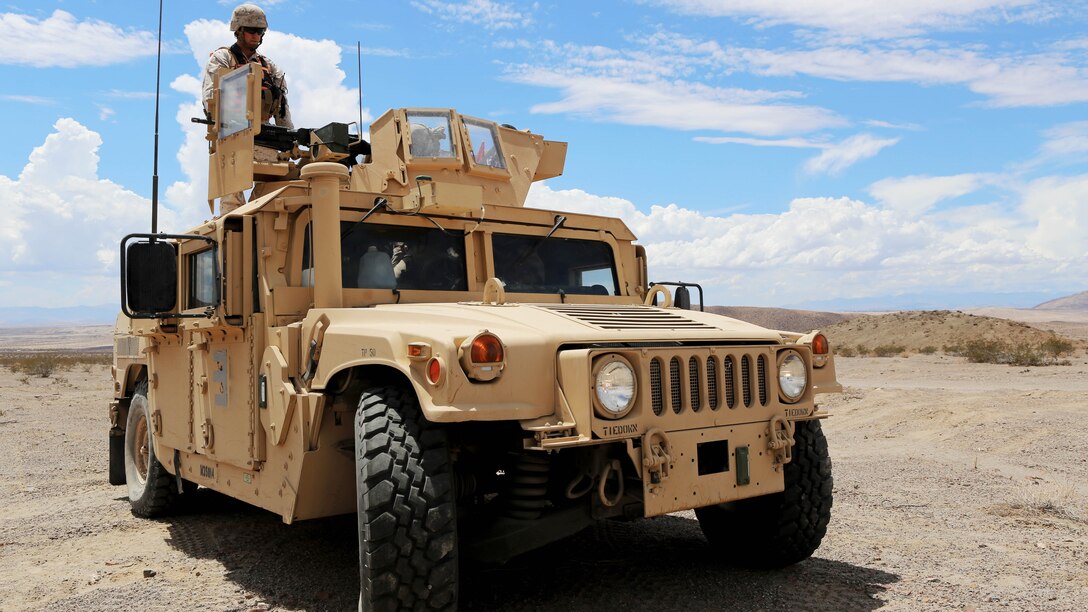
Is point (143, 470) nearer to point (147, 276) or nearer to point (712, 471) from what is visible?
point (147, 276)

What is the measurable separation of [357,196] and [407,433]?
167cm

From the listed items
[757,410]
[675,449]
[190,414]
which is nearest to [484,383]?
[675,449]

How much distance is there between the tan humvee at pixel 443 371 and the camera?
151 inches

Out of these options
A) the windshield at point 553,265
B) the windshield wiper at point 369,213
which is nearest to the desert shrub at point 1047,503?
the windshield at point 553,265

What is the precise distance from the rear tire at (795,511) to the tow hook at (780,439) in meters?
0.48

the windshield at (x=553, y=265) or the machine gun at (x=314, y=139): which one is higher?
the machine gun at (x=314, y=139)

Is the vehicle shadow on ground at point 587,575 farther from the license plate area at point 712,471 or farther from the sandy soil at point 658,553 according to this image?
the license plate area at point 712,471

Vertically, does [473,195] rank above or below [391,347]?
above

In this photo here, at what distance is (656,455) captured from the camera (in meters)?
3.94

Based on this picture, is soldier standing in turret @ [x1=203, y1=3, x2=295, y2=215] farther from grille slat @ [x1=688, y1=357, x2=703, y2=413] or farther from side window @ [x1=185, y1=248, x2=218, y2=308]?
grille slat @ [x1=688, y1=357, x2=703, y2=413]

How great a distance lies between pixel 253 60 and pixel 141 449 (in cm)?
314

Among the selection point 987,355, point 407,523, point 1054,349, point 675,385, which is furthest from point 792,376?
point 1054,349

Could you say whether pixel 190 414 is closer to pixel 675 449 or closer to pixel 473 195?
pixel 473 195

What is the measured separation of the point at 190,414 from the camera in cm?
595
